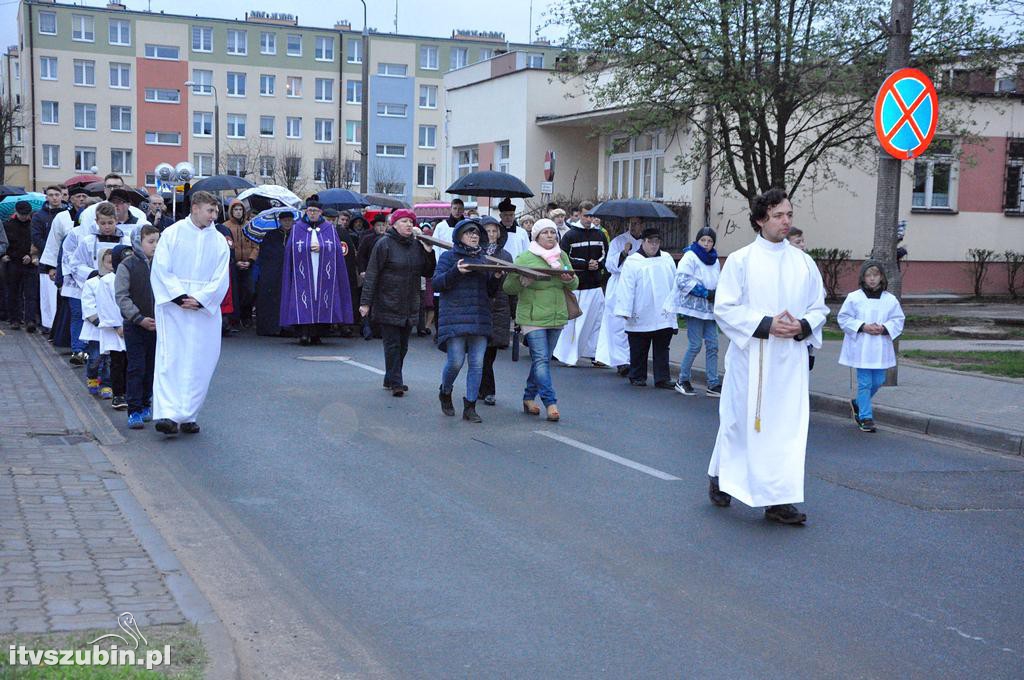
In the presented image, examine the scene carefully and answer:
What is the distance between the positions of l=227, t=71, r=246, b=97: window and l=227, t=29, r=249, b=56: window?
1.46 meters

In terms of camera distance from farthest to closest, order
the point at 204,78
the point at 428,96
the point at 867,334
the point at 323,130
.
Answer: the point at 428,96 → the point at 323,130 → the point at 204,78 → the point at 867,334

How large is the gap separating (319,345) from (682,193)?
46.2 feet

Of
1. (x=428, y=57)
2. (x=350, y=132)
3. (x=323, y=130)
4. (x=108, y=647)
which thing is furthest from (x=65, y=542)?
(x=428, y=57)

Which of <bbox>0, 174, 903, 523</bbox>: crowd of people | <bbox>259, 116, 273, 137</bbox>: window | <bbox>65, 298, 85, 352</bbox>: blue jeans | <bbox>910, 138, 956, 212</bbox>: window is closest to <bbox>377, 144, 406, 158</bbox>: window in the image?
<bbox>259, 116, 273, 137</bbox>: window

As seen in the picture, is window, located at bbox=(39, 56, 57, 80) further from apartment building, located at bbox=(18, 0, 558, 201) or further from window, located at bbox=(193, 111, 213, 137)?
window, located at bbox=(193, 111, 213, 137)

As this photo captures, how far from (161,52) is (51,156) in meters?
9.80

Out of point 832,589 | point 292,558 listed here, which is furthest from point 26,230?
point 832,589

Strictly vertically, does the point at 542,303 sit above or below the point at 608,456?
above

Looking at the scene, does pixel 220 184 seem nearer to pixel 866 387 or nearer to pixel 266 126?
pixel 866 387

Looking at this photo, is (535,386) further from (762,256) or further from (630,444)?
(762,256)

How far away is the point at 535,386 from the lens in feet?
37.6

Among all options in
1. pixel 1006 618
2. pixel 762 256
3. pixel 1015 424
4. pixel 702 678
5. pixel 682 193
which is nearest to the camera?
pixel 702 678

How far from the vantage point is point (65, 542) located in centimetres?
617

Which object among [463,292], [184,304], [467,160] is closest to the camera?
[184,304]
